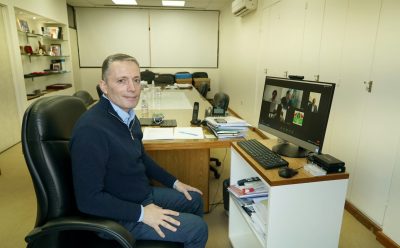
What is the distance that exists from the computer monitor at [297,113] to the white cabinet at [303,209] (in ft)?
0.51

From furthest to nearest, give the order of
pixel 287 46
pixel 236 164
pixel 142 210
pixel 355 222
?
pixel 287 46
pixel 355 222
pixel 236 164
pixel 142 210

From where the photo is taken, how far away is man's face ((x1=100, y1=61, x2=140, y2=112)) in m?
1.23

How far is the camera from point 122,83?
1.24 metres

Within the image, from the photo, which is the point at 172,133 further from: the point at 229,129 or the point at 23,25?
the point at 23,25

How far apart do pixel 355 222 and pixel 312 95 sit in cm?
157

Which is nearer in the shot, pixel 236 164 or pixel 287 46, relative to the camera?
pixel 236 164

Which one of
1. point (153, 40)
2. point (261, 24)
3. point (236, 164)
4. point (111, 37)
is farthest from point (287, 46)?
point (111, 37)

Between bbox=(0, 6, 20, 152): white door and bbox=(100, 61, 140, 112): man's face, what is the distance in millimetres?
3480

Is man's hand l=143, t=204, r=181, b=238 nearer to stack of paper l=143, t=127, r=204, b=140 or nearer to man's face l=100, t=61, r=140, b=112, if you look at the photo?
man's face l=100, t=61, r=140, b=112

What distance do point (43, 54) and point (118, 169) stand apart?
495 centimetres

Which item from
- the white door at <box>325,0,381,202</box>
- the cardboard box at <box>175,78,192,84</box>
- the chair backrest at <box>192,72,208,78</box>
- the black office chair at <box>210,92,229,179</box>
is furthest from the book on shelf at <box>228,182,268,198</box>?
the chair backrest at <box>192,72,208,78</box>

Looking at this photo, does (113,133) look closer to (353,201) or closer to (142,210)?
Result: (142,210)

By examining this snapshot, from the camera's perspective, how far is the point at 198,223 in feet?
4.00

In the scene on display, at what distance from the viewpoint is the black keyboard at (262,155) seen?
1335mm
